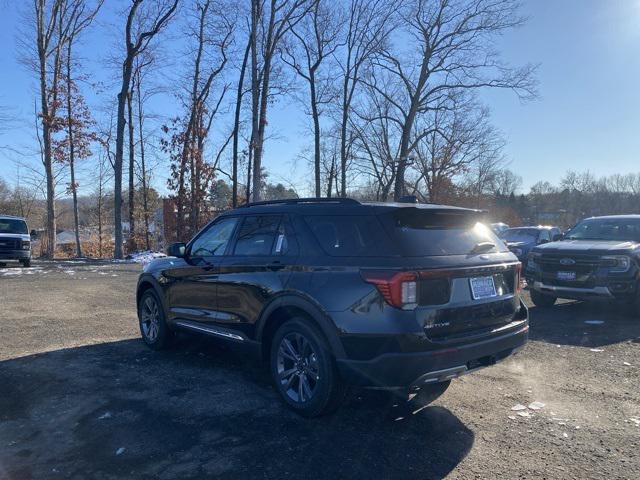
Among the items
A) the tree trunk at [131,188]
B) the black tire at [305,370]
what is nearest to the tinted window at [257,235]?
the black tire at [305,370]

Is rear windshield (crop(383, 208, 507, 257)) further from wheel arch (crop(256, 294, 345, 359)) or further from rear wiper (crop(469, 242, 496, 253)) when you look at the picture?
wheel arch (crop(256, 294, 345, 359))

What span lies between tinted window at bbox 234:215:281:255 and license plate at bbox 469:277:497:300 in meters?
1.81

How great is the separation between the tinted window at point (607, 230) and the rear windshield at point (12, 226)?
17.7 metres

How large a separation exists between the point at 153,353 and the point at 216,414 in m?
2.28

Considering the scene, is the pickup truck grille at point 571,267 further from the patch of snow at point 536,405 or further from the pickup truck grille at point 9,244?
the pickup truck grille at point 9,244

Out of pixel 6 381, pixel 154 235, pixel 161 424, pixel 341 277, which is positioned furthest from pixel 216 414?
pixel 154 235

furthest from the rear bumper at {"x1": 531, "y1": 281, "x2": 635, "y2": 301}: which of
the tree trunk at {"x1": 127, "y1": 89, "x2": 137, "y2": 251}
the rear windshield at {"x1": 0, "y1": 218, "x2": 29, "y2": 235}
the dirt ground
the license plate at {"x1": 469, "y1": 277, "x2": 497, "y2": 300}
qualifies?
the tree trunk at {"x1": 127, "y1": 89, "x2": 137, "y2": 251}

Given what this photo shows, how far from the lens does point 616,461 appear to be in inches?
138

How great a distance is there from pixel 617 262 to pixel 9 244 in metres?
18.1

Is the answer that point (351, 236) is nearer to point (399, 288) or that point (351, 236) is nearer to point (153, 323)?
point (399, 288)

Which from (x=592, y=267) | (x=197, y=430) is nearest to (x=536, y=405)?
(x=197, y=430)

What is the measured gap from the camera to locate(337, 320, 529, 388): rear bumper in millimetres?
3582

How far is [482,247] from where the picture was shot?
429cm

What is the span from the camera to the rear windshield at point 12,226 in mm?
17984
